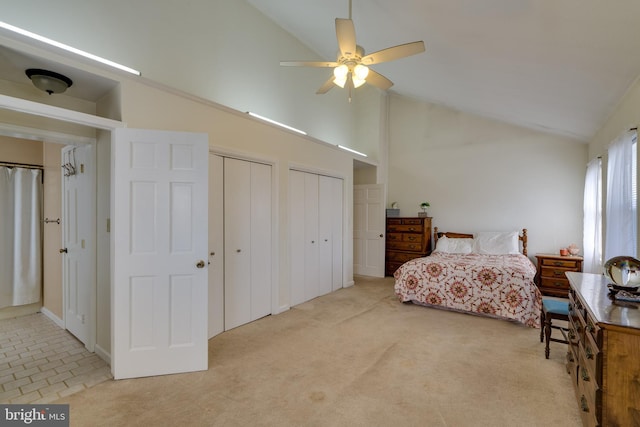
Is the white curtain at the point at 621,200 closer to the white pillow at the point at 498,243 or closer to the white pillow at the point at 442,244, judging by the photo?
the white pillow at the point at 498,243

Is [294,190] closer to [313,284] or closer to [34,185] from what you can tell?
[313,284]

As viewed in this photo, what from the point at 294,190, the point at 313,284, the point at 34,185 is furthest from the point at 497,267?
the point at 34,185

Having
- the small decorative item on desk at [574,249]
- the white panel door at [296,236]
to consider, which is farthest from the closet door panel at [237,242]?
the small decorative item on desk at [574,249]

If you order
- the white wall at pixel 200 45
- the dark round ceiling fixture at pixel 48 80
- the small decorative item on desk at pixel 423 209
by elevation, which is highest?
the white wall at pixel 200 45

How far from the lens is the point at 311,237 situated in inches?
180

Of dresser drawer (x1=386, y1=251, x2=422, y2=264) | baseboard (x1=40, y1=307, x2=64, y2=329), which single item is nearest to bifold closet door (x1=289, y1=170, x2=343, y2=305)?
dresser drawer (x1=386, y1=251, x2=422, y2=264)

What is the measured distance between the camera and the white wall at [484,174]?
16.3ft

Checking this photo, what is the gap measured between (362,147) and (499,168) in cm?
261

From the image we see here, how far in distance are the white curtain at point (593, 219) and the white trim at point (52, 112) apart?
5.14 m

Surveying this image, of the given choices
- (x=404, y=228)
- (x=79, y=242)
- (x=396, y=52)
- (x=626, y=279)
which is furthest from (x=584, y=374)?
(x=79, y=242)

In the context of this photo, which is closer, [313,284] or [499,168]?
[313,284]

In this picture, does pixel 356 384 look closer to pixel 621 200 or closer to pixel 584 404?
pixel 584 404

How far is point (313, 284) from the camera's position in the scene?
4605mm

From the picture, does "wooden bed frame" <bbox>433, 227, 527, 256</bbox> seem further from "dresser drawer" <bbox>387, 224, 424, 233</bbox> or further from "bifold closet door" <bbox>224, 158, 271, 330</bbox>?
Result: "bifold closet door" <bbox>224, 158, 271, 330</bbox>
